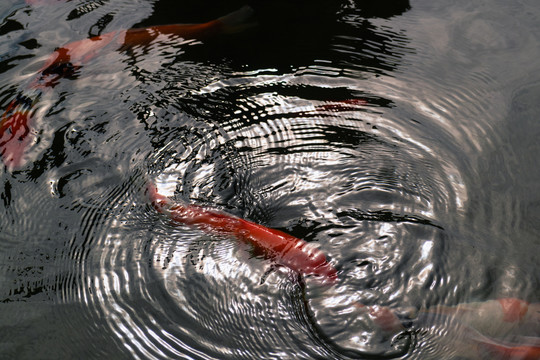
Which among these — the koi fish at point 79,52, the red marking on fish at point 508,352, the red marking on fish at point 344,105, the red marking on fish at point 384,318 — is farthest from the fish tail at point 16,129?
the red marking on fish at point 508,352

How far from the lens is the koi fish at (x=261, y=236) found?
2.40m

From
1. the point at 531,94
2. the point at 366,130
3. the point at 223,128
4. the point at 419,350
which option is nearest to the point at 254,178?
the point at 223,128

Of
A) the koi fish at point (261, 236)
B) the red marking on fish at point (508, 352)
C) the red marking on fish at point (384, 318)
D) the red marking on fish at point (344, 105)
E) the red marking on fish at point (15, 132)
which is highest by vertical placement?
the red marking on fish at point (15, 132)

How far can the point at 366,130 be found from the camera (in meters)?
3.07

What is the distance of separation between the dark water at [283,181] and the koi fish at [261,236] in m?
0.06

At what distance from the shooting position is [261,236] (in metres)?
2.51

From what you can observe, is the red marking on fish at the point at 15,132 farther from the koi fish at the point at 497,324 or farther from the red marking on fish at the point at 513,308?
the red marking on fish at the point at 513,308

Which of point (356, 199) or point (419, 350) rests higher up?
point (356, 199)

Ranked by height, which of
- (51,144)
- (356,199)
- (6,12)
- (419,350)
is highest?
(6,12)

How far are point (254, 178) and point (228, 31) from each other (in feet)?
5.16

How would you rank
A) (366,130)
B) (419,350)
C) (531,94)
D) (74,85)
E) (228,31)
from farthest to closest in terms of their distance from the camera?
(228,31) < (74,85) < (531,94) < (366,130) < (419,350)

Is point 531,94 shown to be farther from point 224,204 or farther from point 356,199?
point 224,204

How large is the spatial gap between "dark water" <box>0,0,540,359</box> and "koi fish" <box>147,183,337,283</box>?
0.06m

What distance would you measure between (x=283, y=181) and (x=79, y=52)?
1991 millimetres
